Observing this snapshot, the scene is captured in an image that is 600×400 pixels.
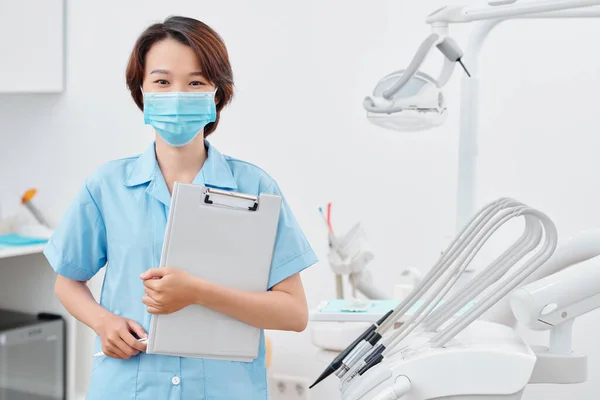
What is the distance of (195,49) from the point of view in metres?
1.26

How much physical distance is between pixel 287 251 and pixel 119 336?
29 cm

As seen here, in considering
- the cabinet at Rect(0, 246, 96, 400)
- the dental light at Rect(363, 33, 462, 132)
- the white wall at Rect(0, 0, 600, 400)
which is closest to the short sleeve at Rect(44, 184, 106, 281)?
the dental light at Rect(363, 33, 462, 132)

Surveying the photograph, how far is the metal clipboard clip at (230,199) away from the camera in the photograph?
3.91ft

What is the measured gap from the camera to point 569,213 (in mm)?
2244

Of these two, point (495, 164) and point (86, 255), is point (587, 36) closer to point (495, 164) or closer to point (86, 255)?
point (495, 164)

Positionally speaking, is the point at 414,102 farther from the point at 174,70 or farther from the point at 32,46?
the point at 32,46

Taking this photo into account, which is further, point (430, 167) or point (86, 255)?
point (430, 167)

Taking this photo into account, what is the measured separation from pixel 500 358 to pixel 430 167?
1329 mm

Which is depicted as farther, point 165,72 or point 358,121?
point 358,121

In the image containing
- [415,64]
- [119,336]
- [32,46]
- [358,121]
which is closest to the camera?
[119,336]

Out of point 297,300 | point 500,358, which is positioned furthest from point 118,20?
point 500,358

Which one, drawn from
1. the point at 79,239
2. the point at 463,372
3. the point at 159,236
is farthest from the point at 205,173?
the point at 463,372

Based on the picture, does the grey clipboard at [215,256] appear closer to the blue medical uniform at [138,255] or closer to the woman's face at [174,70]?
the blue medical uniform at [138,255]

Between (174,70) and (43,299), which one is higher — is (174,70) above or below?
above
